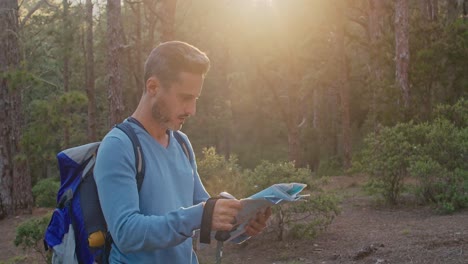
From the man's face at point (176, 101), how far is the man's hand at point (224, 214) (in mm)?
388

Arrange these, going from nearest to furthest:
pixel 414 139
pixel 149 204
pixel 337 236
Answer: pixel 149 204 < pixel 337 236 < pixel 414 139

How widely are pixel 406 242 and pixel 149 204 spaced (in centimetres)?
642

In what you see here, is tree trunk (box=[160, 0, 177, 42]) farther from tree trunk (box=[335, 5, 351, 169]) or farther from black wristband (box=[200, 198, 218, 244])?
tree trunk (box=[335, 5, 351, 169])

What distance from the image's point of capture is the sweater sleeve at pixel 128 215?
219cm

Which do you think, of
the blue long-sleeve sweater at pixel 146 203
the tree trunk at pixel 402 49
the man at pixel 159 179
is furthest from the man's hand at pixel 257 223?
the tree trunk at pixel 402 49

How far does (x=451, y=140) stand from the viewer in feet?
36.4

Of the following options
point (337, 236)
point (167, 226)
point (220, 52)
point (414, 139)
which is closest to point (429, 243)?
point (337, 236)

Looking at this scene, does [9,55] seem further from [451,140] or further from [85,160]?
[85,160]

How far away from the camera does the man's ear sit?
2.40 meters

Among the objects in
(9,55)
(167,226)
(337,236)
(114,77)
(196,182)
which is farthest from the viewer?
(114,77)

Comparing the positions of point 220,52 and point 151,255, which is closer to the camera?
point 151,255

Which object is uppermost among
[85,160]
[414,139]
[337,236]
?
[85,160]

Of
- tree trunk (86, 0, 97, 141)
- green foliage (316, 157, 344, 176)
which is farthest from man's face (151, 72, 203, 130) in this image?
tree trunk (86, 0, 97, 141)

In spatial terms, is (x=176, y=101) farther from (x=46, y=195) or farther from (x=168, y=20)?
(x=46, y=195)
